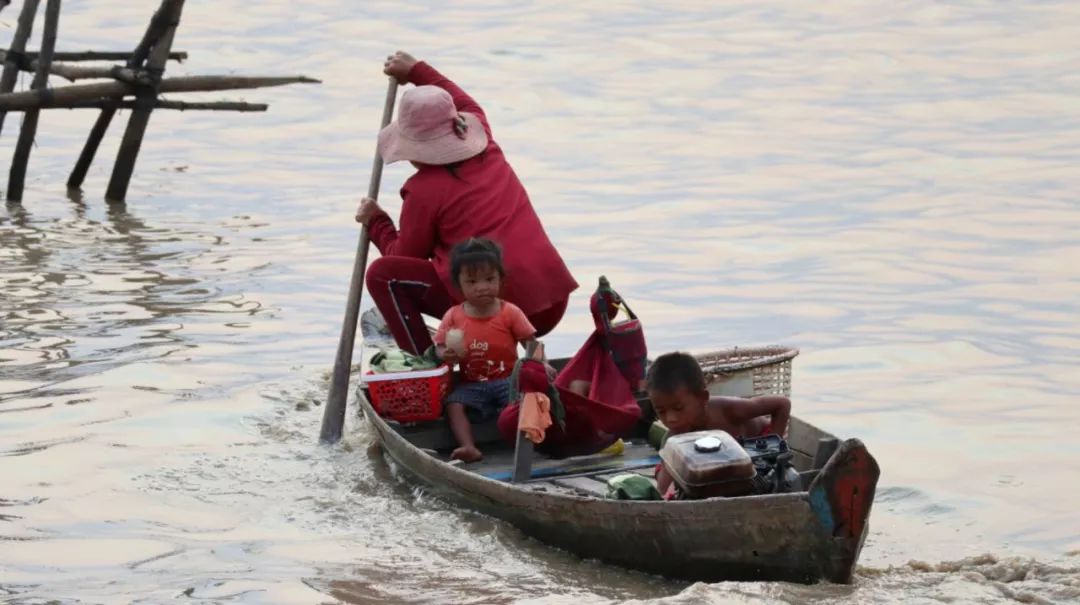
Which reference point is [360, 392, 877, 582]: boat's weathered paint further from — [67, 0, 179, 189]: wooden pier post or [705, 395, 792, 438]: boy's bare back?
[67, 0, 179, 189]: wooden pier post

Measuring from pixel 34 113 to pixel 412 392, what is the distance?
234 inches

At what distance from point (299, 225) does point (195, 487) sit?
571 cm

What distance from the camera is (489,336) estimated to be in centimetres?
642

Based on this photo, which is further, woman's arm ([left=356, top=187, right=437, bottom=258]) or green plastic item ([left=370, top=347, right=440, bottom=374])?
woman's arm ([left=356, top=187, right=437, bottom=258])

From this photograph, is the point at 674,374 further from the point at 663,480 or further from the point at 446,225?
the point at 446,225

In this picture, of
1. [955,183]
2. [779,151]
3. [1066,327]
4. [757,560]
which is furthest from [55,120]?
[757,560]

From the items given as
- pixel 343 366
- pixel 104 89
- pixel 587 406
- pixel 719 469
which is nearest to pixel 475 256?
pixel 587 406

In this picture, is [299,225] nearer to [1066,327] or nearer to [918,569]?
[1066,327]

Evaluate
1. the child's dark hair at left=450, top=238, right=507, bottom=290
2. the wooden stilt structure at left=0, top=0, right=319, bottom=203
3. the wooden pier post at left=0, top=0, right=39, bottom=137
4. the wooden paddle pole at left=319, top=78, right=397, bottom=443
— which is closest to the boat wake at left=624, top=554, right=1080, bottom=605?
the child's dark hair at left=450, top=238, right=507, bottom=290

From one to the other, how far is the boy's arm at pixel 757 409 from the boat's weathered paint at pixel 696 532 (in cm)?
49

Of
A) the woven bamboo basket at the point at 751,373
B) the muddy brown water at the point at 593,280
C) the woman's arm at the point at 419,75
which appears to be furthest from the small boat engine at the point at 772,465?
the woman's arm at the point at 419,75

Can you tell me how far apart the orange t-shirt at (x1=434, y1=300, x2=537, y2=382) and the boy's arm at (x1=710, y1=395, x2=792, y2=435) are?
3.93 ft

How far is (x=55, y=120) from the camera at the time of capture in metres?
16.5

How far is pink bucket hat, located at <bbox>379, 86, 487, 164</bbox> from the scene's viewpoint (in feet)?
22.2
